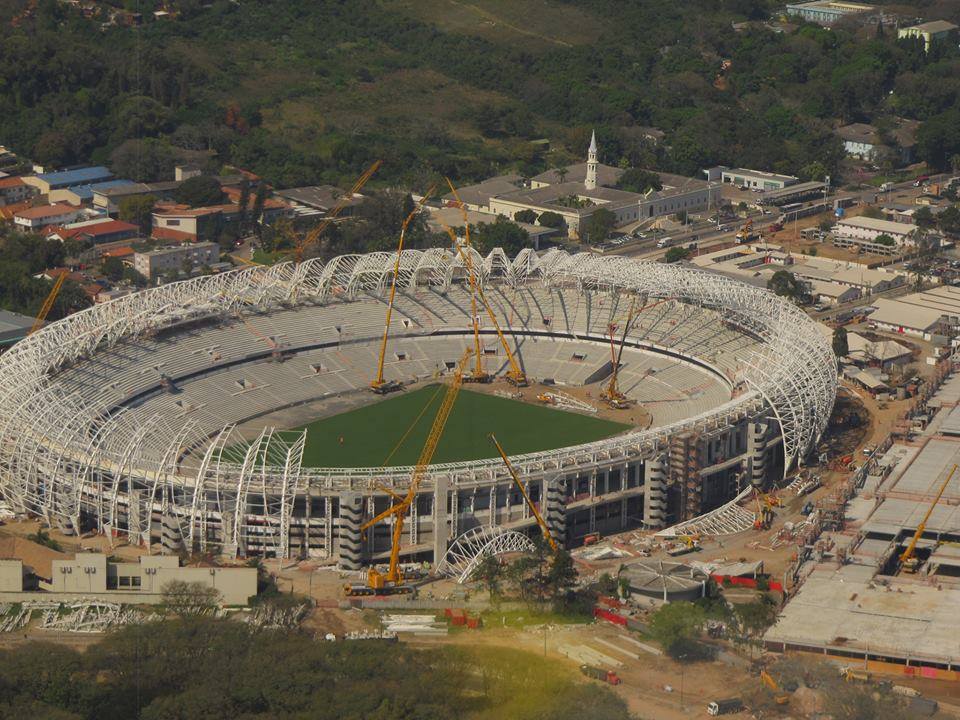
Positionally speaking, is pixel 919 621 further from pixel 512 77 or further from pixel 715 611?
pixel 512 77

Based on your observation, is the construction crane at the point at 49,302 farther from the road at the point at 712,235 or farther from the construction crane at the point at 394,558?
the road at the point at 712,235

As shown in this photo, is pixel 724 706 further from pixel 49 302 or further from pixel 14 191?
pixel 14 191

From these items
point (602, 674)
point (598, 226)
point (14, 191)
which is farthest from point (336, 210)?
point (602, 674)

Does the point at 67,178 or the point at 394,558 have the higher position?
the point at 67,178

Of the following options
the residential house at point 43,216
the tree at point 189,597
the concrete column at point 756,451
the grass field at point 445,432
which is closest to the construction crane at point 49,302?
the residential house at point 43,216

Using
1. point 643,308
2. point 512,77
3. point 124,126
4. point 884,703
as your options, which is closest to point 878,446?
point 643,308

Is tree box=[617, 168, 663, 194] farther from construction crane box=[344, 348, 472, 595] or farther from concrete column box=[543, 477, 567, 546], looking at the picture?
concrete column box=[543, 477, 567, 546]

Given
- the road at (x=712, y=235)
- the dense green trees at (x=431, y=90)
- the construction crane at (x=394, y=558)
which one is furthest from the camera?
the dense green trees at (x=431, y=90)
